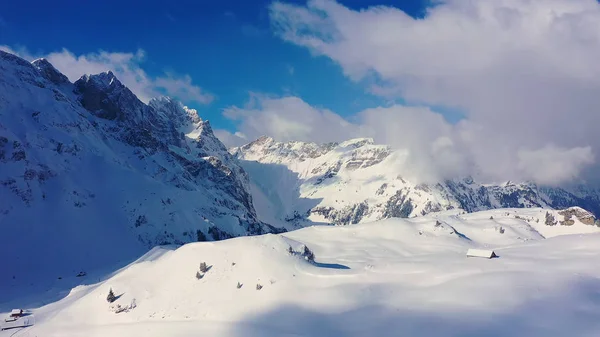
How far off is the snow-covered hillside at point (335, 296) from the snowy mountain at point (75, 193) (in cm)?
3807

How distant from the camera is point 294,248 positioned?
171 feet

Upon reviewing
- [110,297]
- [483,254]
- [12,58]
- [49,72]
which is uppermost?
[49,72]

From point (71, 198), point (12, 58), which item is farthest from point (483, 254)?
point (12, 58)

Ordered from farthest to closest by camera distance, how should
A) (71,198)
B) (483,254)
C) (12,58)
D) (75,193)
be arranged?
(12,58) < (75,193) < (71,198) < (483,254)

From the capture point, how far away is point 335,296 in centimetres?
4147

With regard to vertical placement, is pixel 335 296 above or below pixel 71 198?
below

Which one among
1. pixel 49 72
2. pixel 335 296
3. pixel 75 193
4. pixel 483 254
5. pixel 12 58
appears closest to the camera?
pixel 335 296

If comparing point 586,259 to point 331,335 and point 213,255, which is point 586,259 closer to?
point 331,335

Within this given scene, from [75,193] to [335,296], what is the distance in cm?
9649

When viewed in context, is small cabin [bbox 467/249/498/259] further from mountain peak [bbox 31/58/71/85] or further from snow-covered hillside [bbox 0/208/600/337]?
mountain peak [bbox 31/58/71/85]

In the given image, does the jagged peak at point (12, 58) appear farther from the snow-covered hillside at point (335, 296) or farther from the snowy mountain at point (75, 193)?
the snow-covered hillside at point (335, 296)

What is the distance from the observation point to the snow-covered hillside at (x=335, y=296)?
1324 inches

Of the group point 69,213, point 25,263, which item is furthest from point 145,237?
point 25,263

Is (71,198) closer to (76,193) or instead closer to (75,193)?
(75,193)
